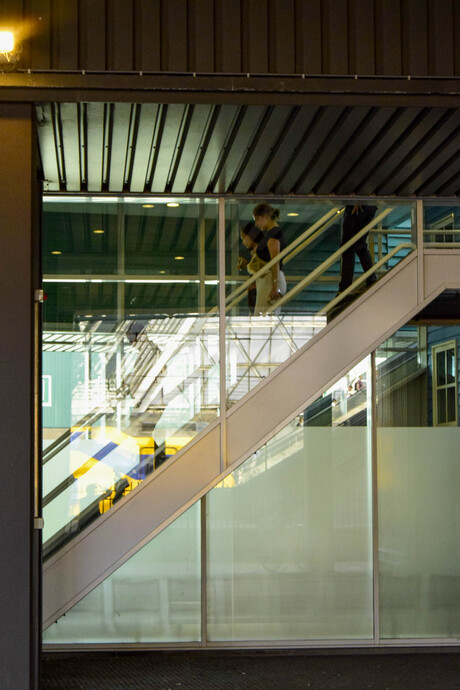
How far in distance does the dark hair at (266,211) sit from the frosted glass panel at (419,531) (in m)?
2.09

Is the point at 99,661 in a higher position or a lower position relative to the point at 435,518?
lower

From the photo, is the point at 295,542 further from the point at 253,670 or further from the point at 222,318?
the point at 222,318

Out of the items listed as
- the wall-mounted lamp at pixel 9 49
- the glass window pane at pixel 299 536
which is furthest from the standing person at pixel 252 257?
the wall-mounted lamp at pixel 9 49

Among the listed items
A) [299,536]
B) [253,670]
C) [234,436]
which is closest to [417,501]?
[299,536]

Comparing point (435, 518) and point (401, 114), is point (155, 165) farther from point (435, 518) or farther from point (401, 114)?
point (435, 518)

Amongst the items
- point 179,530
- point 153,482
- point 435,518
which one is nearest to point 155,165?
point 153,482

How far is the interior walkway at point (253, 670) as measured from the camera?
6750 millimetres

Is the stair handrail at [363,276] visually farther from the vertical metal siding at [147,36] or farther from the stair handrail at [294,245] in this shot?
the vertical metal siding at [147,36]

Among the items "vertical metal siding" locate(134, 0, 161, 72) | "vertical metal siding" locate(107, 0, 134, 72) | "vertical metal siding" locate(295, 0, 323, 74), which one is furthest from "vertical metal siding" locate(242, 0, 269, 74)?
"vertical metal siding" locate(107, 0, 134, 72)

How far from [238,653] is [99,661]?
116cm

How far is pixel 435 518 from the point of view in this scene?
7906 millimetres

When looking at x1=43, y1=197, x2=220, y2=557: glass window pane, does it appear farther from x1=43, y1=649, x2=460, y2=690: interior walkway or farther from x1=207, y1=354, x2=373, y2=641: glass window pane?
x1=43, y1=649, x2=460, y2=690: interior walkway

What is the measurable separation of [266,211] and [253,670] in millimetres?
3702

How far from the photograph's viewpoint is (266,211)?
24.6ft
